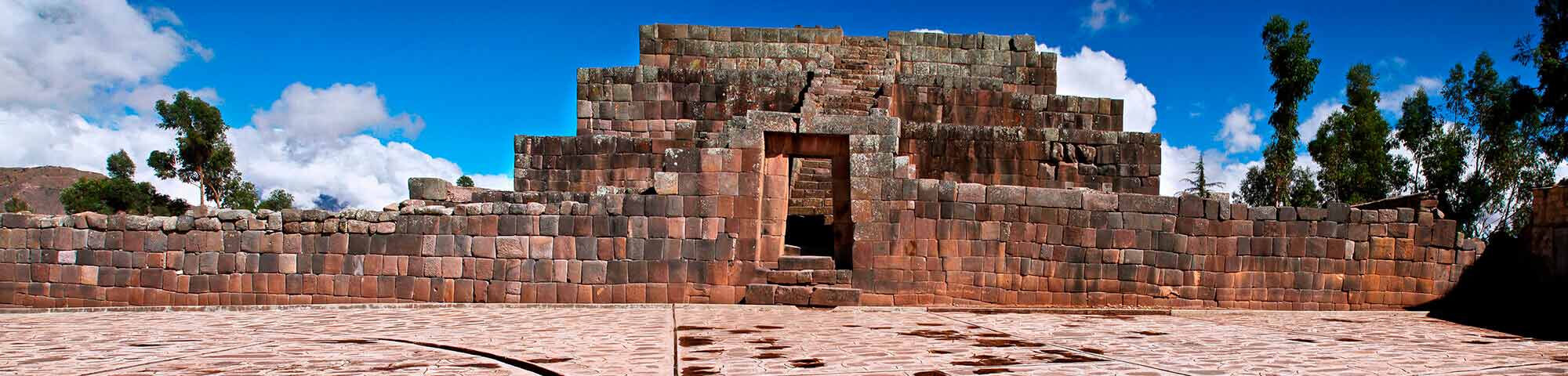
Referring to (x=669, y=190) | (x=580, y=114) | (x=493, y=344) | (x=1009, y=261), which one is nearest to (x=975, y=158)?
(x=1009, y=261)

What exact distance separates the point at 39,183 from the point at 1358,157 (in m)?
83.2

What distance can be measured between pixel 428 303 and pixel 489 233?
1116 mm

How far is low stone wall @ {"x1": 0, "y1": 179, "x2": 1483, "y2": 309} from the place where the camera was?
38.3ft

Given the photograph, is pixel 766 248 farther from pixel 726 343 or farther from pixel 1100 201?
pixel 1100 201

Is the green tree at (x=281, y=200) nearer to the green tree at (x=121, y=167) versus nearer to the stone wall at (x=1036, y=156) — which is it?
→ the green tree at (x=121, y=167)

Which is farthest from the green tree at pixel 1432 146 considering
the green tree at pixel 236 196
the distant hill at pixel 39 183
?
the distant hill at pixel 39 183

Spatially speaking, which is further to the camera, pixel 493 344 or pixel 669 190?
pixel 669 190

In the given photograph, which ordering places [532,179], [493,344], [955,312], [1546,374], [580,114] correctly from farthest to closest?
[580,114]
[532,179]
[955,312]
[493,344]
[1546,374]

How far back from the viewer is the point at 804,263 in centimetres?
1173

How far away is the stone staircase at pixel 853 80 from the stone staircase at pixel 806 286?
8.68ft

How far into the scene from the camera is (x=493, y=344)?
729cm

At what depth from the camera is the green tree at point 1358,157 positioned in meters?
27.9

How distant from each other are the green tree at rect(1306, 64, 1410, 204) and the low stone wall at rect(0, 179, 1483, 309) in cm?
1809

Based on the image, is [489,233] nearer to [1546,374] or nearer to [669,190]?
[669,190]
